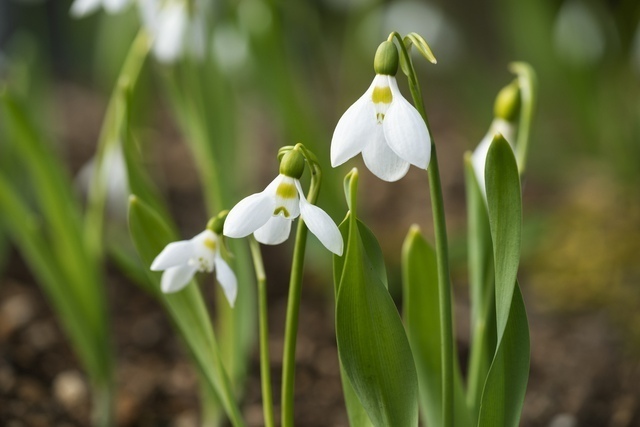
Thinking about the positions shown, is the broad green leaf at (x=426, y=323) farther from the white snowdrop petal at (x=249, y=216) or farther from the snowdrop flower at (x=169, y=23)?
the snowdrop flower at (x=169, y=23)

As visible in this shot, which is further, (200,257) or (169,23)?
(169,23)

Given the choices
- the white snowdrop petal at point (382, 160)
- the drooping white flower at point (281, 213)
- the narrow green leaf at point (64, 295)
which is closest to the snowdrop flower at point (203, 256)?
the drooping white flower at point (281, 213)

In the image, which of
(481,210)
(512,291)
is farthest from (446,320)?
(481,210)

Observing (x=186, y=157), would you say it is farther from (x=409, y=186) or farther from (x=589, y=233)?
(x=589, y=233)

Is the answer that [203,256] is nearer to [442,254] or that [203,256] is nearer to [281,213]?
[281,213]

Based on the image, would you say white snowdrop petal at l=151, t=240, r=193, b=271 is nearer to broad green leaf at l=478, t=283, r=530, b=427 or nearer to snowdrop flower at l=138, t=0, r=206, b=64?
broad green leaf at l=478, t=283, r=530, b=427

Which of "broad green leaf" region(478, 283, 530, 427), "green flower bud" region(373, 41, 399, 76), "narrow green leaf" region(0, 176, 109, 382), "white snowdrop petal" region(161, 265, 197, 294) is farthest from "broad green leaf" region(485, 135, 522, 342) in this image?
"narrow green leaf" region(0, 176, 109, 382)

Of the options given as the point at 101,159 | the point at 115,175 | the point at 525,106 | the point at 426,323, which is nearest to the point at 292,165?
the point at 426,323
